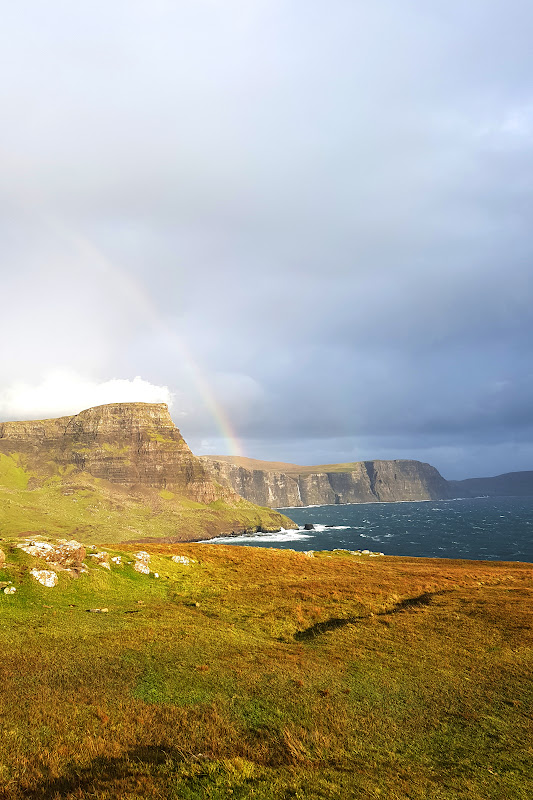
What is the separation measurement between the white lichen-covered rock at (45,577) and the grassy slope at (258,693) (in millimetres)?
634

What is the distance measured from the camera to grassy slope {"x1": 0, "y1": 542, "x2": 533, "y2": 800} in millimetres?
10422

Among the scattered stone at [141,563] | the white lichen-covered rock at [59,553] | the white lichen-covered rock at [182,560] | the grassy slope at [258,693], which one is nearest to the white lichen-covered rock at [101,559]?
the white lichen-covered rock at [59,553]

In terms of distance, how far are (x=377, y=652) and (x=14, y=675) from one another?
17.8 metres

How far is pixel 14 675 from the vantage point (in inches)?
655

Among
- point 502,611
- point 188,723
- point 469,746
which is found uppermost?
point 188,723

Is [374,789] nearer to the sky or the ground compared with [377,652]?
nearer to the sky

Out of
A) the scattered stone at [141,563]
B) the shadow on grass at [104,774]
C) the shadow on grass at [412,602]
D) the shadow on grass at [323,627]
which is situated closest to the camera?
the shadow on grass at [104,774]

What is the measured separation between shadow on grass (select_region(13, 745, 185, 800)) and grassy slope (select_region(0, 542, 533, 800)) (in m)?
0.06

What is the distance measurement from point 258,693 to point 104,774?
7.63 m

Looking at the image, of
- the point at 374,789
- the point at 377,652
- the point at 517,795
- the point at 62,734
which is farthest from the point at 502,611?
the point at 62,734

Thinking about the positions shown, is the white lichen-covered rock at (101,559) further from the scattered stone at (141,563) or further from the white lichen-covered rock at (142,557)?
the white lichen-covered rock at (142,557)

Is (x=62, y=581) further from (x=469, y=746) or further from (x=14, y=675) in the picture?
(x=469, y=746)

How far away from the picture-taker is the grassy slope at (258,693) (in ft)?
34.2

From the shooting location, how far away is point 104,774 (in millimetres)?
10375
